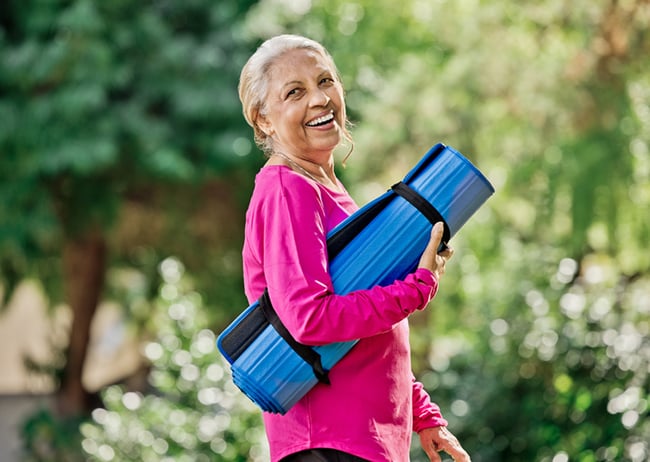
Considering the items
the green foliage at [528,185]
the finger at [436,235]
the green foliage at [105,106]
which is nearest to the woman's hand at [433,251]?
the finger at [436,235]

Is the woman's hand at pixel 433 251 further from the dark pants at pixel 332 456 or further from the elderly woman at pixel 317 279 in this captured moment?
the dark pants at pixel 332 456

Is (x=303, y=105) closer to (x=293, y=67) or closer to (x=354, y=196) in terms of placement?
(x=293, y=67)

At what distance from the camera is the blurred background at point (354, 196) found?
19.7 feet

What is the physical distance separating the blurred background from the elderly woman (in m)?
3.10

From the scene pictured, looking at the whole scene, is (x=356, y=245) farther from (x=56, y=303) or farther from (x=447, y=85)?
(x=447, y=85)

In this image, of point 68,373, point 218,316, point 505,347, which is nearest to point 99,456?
point 505,347

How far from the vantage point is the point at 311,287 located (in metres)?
2.11

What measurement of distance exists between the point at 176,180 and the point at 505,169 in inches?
121

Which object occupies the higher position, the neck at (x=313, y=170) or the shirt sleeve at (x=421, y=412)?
the neck at (x=313, y=170)

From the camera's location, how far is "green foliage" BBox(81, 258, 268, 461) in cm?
580

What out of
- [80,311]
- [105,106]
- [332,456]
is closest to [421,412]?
[332,456]

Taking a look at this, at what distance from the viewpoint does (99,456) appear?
20.5ft

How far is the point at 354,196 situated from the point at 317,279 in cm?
681

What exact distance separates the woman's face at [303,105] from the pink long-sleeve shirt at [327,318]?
0.09m
